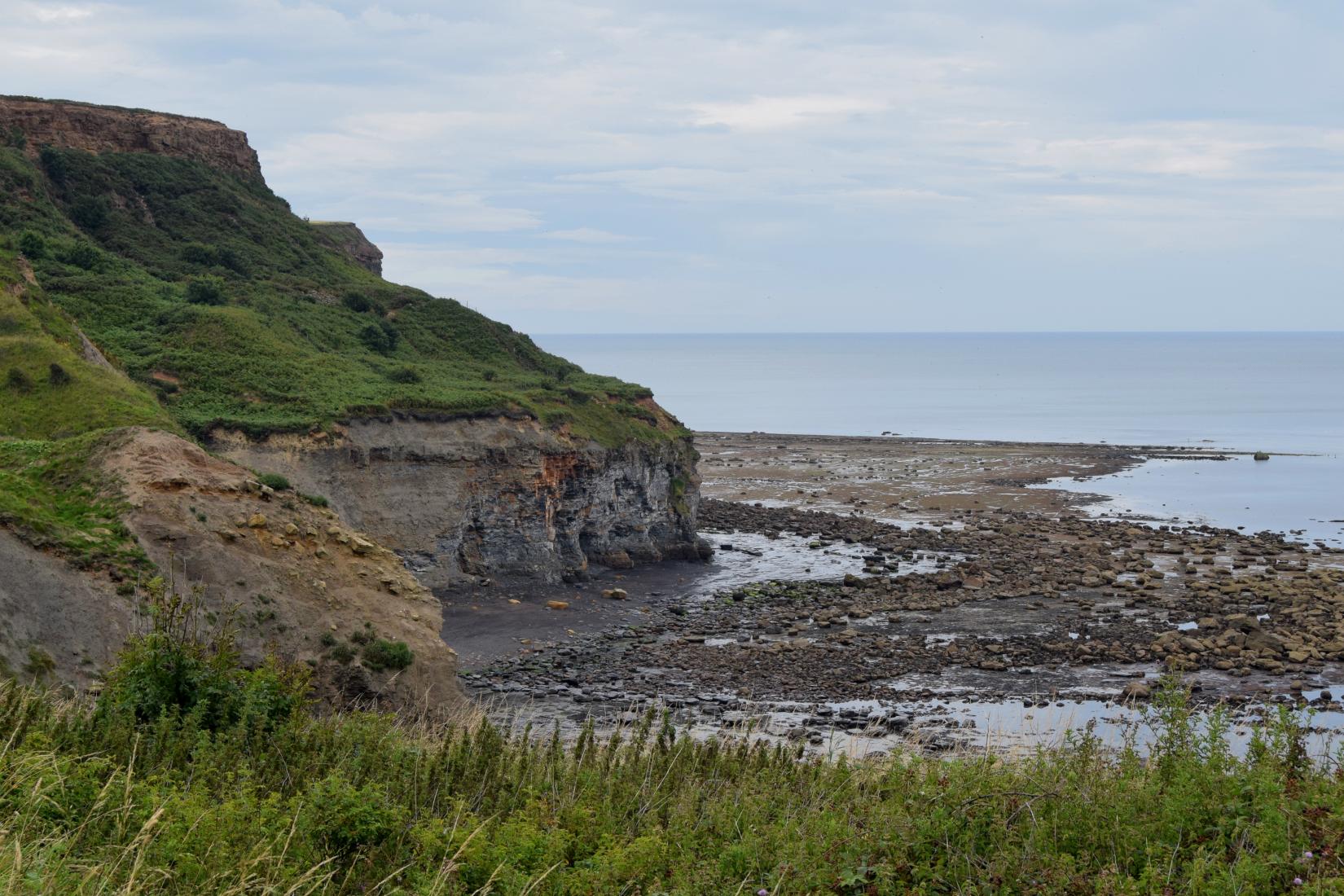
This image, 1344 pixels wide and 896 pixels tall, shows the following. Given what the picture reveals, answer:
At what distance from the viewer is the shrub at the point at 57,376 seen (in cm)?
3822

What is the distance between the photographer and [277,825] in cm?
928

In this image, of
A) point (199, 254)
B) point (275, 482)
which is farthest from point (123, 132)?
point (275, 482)

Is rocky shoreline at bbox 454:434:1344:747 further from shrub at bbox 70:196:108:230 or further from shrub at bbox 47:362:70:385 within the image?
shrub at bbox 70:196:108:230

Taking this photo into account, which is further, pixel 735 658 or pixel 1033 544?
pixel 1033 544

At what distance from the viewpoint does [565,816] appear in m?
10.9

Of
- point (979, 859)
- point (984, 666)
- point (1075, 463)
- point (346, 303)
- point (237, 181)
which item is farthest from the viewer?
point (1075, 463)

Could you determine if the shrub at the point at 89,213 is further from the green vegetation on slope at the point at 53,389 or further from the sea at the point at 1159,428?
the sea at the point at 1159,428

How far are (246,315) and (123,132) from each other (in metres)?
31.4

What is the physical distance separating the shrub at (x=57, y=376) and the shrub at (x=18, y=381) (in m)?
0.64

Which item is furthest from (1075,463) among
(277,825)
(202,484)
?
(277,825)

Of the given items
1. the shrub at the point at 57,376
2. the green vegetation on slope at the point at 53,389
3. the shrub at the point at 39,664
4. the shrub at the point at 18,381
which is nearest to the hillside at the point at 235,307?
the green vegetation on slope at the point at 53,389

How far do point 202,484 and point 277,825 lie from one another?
21983 millimetres

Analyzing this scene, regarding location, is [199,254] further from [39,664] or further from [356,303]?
[39,664]

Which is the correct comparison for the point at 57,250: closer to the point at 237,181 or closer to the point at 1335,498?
the point at 237,181
